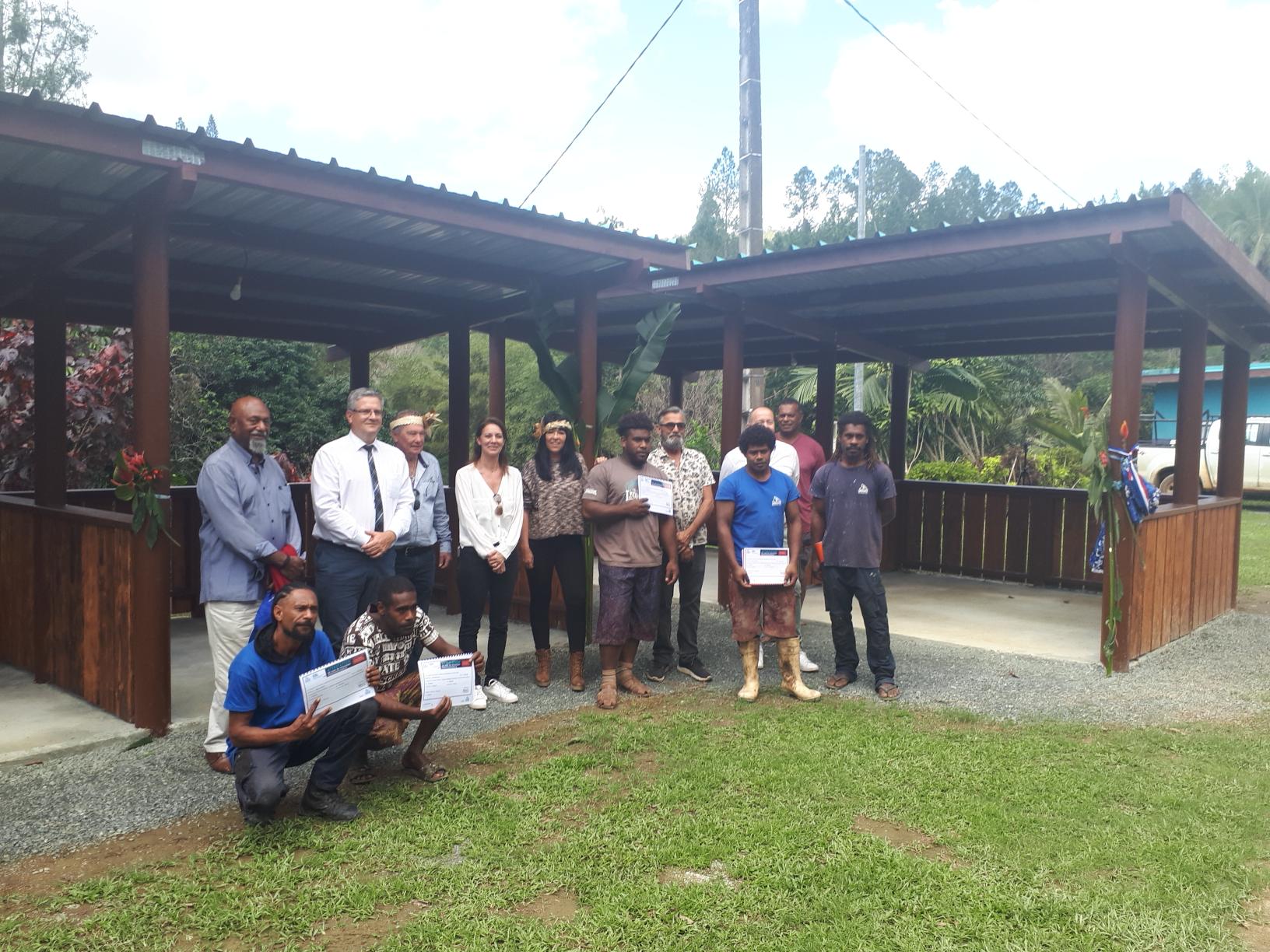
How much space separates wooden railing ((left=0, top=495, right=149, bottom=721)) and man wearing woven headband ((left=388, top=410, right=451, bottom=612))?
133 cm

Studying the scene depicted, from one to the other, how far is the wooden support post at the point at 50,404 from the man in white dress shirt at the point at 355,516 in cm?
247

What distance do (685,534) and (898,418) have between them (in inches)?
Result: 260

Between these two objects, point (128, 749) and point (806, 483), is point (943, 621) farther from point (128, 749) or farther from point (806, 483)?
point (128, 749)

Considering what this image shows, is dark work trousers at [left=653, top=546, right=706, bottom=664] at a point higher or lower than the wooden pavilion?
lower

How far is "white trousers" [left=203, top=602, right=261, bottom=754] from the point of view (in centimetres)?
445

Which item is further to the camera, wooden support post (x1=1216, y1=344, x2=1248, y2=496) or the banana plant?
wooden support post (x1=1216, y1=344, x2=1248, y2=496)

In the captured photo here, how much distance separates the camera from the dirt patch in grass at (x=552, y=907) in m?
3.07

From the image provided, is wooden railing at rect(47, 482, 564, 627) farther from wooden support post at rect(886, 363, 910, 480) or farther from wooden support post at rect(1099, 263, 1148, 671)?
wooden support post at rect(886, 363, 910, 480)

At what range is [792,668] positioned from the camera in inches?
222

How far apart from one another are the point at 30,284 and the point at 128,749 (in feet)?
11.6

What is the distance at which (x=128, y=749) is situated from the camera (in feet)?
15.4

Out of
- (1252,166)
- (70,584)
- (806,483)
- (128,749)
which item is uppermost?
(1252,166)

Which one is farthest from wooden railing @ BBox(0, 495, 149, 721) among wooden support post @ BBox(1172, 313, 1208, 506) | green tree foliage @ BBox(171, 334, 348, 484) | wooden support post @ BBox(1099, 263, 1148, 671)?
green tree foliage @ BBox(171, 334, 348, 484)

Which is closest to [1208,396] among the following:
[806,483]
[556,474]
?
[806,483]
